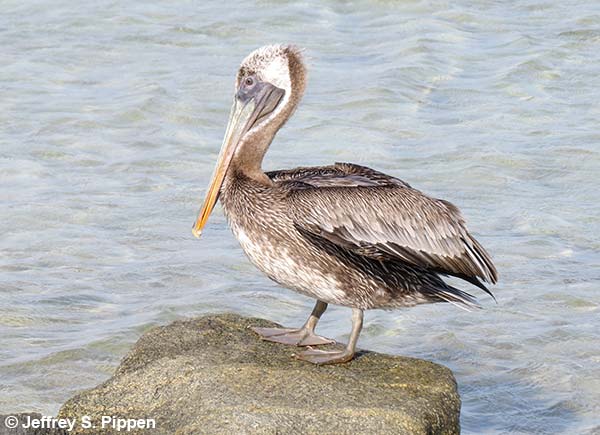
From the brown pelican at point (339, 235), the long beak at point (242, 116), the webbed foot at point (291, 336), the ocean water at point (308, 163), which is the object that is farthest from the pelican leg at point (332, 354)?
the ocean water at point (308, 163)

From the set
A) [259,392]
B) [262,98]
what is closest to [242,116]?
[262,98]

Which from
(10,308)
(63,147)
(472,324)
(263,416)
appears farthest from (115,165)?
(263,416)

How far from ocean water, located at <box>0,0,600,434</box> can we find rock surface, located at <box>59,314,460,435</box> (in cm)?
116

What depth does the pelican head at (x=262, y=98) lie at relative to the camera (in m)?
5.79

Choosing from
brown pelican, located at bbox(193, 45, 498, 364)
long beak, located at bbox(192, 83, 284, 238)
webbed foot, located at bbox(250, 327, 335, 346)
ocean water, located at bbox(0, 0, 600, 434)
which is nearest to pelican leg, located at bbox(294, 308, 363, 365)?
brown pelican, located at bbox(193, 45, 498, 364)

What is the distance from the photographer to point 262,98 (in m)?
5.85

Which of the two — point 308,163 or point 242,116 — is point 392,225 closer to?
point 242,116

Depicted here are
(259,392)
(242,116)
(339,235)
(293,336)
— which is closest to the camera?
(259,392)

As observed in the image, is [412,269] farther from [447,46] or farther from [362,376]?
[447,46]

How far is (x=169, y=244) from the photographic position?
8453 millimetres

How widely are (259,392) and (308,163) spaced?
16.4 feet

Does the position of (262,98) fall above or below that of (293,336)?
above

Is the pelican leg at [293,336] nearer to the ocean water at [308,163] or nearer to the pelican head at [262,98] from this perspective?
the pelican head at [262,98]

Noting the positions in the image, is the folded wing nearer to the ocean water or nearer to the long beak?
the long beak
